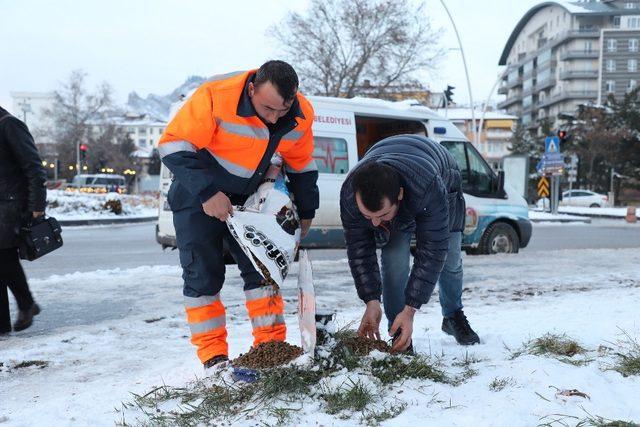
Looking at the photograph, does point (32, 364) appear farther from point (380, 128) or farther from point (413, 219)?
point (380, 128)

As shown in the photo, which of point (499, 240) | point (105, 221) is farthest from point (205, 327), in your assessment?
point (105, 221)

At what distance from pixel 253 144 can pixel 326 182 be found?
215 inches

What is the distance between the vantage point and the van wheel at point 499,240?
988 cm

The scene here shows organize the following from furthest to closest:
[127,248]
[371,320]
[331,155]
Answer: [127,248] → [331,155] → [371,320]

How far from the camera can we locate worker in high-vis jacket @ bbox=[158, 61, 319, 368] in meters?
3.01

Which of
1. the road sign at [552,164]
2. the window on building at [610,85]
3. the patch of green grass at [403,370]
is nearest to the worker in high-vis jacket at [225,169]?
the patch of green grass at [403,370]

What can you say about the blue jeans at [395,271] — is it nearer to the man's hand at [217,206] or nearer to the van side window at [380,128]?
the man's hand at [217,206]

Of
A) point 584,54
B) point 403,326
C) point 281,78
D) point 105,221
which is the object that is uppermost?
point 584,54

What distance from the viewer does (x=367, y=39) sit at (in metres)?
33.1

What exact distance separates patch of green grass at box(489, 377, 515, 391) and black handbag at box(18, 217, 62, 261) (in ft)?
11.4

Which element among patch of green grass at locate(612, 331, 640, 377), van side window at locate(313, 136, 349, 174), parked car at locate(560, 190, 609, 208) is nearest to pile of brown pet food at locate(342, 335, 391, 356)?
patch of green grass at locate(612, 331, 640, 377)

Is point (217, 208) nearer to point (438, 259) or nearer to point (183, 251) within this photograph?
point (183, 251)

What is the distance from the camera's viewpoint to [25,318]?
4.71 metres

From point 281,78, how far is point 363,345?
144 cm
